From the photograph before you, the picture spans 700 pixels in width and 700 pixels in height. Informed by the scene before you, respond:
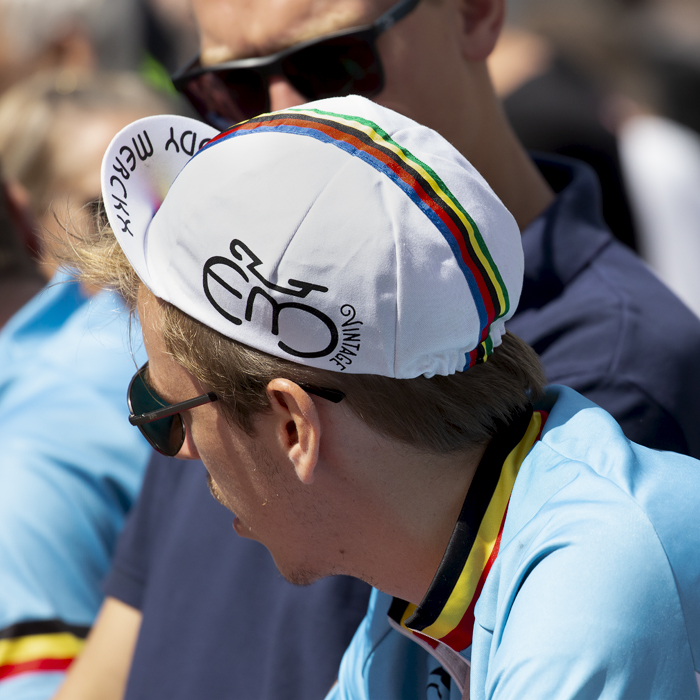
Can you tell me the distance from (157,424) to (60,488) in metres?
0.91

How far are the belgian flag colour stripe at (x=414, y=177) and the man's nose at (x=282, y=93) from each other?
73 centimetres

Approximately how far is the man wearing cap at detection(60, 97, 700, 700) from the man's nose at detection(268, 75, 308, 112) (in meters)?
0.57

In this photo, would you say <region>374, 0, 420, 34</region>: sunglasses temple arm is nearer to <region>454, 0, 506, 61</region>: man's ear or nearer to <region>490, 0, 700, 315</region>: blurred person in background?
<region>454, 0, 506, 61</region>: man's ear

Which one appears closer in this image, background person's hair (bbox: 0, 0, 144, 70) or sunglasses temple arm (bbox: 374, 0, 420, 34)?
sunglasses temple arm (bbox: 374, 0, 420, 34)

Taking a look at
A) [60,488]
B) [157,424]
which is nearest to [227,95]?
[157,424]

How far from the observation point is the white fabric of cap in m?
1.16

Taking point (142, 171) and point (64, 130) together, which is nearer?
point (142, 171)

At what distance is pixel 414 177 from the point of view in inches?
47.0

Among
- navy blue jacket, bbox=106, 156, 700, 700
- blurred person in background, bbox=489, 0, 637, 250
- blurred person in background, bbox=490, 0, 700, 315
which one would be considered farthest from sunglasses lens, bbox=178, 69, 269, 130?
blurred person in background, bbox=490, 0, 700, 315

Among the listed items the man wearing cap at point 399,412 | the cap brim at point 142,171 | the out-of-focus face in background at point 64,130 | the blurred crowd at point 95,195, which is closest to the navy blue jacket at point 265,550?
the blurred crowd at point 95,195

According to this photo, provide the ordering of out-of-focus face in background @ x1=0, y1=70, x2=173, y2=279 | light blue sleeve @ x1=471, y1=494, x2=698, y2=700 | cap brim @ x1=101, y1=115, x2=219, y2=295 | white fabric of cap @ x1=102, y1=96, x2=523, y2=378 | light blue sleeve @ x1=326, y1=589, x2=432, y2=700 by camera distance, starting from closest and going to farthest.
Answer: light blue sleeve @ x1=471, y1=494, x2=698, y2=700 < white fabric of cap @ x1=102, y1=96, x2=523, y2=378 < cap brim @ x1=101, y1=115, x2=219, y2=295 < light blue sleeve @ x1=326, y1=589, x2=432, y2=700 < out-of-focus face in background @ x1=0, y1=70, x2=173, y2=279

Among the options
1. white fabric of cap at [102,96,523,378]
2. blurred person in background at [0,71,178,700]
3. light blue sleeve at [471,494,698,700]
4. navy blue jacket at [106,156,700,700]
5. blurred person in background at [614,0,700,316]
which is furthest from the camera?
blurred person in background at [614,0,700,316]

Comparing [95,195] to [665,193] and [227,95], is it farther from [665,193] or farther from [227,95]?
[665,193]

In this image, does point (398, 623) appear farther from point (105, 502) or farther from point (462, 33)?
point (462, 33)
